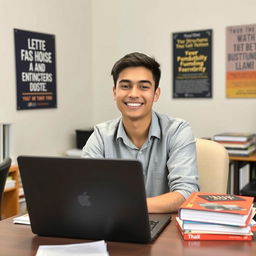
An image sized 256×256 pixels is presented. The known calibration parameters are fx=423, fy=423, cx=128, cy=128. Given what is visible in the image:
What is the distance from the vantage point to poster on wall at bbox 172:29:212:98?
3.52 m

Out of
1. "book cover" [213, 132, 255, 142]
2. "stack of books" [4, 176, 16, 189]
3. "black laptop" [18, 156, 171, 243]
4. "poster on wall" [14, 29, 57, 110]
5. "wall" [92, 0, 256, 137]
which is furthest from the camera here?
"wall" [92, 0, 256, 137]

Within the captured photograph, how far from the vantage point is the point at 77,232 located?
4.02 feet

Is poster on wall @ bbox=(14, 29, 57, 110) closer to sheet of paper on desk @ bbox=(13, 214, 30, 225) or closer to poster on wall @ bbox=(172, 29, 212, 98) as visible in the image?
poster on wall @ bbox=(172, 29, 212, 98)

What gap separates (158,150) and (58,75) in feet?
6.70

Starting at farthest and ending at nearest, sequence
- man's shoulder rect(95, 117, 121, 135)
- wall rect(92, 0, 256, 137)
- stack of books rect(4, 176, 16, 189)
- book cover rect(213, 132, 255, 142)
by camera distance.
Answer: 1. wall rect(92, 0, 256, 137)
2. book cover rect(213, 132, 255, 142)
3. stack of books rect(4, 176, 16, 189)
4. man's shoulder rect(95, 117, 121, 135)

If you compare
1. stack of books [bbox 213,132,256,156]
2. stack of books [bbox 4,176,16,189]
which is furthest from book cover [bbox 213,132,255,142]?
stack of books [bbox 4,176,16,189]

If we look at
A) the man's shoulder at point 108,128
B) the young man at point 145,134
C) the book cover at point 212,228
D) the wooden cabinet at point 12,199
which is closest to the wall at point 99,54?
the wooden cabinet at point 12,199

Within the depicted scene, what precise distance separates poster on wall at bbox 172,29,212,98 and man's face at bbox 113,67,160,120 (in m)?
1.80

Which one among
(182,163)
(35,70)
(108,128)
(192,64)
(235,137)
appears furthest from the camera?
(192,64)

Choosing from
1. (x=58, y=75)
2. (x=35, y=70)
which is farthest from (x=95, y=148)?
(x=58, y=75)

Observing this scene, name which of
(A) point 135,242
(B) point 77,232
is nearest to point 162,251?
(A) point 135,242

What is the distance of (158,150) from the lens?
183 centimetres

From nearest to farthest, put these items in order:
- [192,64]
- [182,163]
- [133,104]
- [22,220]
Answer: [22,220] → [182,163] → [133,104] → [192,64]

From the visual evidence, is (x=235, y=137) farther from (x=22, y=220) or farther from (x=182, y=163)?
(x=22, y=220)
